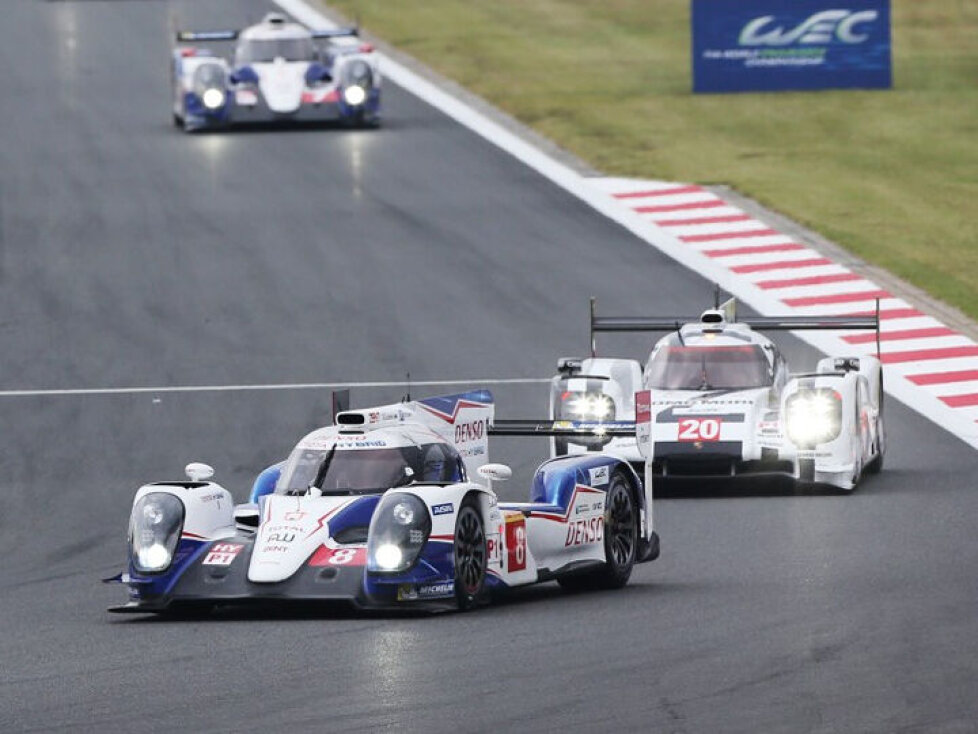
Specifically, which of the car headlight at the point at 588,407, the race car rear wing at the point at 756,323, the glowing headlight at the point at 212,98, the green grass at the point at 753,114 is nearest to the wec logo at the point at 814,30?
the green grass at the point at 753,114

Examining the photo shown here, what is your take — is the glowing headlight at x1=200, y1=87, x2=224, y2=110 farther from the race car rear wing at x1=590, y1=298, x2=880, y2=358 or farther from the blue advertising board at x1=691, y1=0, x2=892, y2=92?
the race car rear wing at x1=590, y1=298, x2=880, y2=358

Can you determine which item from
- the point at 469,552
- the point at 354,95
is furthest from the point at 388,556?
the point at 354,95

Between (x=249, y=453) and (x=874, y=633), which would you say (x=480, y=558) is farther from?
(x=249, y=453)

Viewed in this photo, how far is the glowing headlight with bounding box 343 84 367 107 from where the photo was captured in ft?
147

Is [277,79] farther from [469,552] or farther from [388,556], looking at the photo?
[388,556]

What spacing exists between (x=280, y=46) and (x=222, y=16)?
527 inches

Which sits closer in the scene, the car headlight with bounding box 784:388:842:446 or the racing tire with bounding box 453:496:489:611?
the racing tire with bounding box 453:496:489:611

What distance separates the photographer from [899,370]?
30516 millimetres

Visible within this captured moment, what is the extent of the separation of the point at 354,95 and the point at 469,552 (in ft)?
93.8

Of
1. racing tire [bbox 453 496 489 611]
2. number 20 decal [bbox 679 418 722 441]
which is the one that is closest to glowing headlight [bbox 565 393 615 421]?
number 20 decal [bbox 679 418 722 441]

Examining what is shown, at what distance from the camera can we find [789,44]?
47.8 meters

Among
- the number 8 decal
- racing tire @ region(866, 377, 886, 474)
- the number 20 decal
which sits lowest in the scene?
racing tire @ region(866, 377, 886, 474)

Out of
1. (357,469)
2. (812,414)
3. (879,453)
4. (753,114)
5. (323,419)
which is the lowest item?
(879,453)

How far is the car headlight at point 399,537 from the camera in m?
→ 16.6
